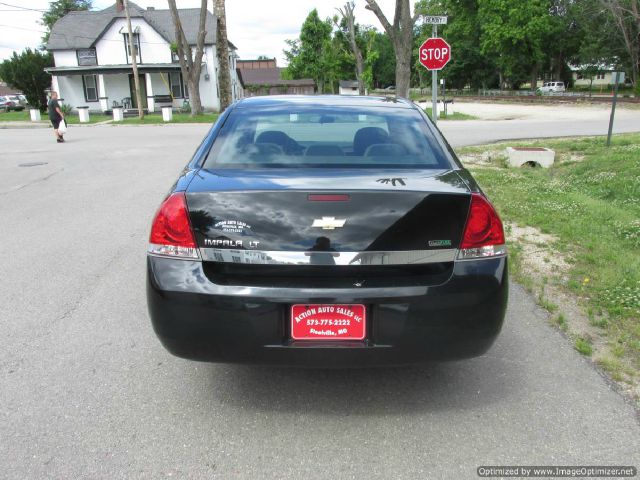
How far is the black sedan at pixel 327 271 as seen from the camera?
268cm

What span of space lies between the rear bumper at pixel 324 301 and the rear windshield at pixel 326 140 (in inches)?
31.4

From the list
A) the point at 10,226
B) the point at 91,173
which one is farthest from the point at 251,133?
the point at 91,173

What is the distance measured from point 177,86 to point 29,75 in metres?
11.0

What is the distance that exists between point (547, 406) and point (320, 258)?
4.96 ft

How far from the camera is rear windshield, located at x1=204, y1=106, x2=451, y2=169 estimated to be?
3301mm

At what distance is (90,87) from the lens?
42438 millimetres

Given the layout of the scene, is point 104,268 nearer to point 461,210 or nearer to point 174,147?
point 461,210

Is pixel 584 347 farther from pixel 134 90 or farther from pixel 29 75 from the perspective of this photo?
pixel 29 75

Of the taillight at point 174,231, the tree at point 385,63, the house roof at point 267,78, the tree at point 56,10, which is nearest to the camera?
the taillight at point 174,231

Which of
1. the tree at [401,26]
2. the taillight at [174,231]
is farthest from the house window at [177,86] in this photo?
the taillight at [174,231]

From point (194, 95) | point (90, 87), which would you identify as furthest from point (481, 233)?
point (90, 87)

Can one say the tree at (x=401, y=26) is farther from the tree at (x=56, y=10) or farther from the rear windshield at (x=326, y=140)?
the tree at (x=56, y=10)

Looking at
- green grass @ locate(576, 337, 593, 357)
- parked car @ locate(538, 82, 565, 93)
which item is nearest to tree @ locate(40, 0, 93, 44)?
parked car @ locate(538, 82, 565, 93)

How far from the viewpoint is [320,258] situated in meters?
2.68
